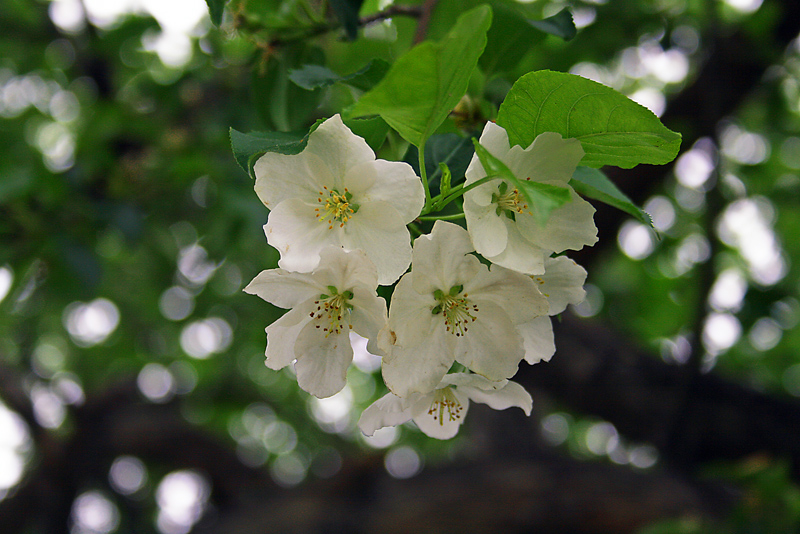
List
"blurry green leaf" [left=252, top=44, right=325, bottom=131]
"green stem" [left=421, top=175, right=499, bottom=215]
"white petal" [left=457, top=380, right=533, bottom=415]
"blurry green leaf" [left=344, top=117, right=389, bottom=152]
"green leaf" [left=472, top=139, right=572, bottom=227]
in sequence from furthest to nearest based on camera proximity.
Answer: "blurry green leaf" [left=252, top=44, right=325, bottom=131] → "white petal" [left=457, top=380, right=533, bottom=415] → "blurry green leaf" [left=344, top=117, right=389, bottom=152] → "green stem" [left=421, top=175, right=499, bottom=215] → "green leaf" [left=472, top=139, right=572, bottom=227]

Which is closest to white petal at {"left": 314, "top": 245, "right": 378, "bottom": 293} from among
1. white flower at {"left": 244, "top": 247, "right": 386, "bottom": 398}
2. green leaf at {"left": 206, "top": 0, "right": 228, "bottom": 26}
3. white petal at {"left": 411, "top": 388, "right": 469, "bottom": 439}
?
white flower at {"left": 244, "top": 247, "right": 386, "bottom": 398}

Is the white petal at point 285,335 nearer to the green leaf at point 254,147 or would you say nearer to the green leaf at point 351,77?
the green leaf at point 254,147

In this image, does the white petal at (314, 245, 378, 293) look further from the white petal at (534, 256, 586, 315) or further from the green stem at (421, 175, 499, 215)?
the white petal at (534, 256, 586, 315)

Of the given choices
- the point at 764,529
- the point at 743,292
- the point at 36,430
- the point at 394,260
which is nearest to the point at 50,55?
the point at 36,430

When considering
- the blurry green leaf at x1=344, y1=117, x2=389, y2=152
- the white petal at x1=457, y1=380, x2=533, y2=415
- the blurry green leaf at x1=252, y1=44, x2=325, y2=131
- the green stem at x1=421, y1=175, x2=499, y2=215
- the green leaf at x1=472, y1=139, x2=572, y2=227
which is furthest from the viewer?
the blurry green leaf at x1=252, y1=44, x2=325, y2=131

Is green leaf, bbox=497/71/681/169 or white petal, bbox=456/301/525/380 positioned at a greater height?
green leaf, bbox=497/71/681/169

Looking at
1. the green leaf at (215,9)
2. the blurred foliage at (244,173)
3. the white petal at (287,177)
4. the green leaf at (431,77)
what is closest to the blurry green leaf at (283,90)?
the blurred foliage at (244,173)

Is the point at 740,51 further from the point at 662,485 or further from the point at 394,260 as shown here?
the point at 394,260
